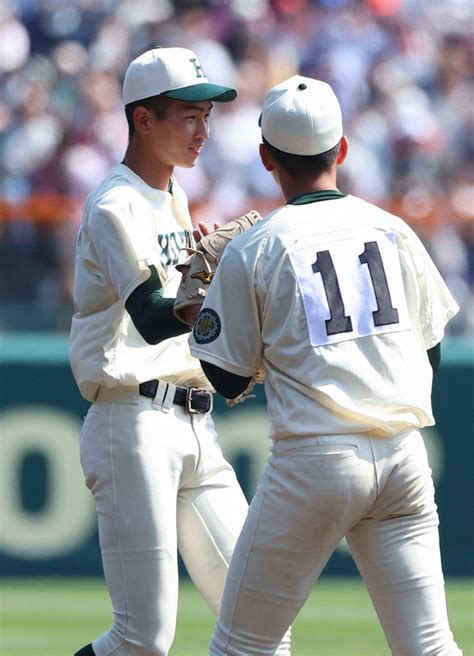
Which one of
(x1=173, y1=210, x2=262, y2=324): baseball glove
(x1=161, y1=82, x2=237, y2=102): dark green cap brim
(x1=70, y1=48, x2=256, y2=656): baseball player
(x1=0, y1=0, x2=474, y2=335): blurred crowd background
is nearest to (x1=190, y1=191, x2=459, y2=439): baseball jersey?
(x1=173, y1=210, x2=262, y2=324): baseball glove

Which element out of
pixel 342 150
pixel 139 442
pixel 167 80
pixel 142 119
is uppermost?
pixel 167 80

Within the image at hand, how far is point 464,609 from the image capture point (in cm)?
761

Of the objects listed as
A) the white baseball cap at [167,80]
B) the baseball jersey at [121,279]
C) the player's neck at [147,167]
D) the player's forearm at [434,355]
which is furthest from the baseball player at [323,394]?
the player's neck at [147,167]

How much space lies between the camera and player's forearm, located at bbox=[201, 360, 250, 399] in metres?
3.66

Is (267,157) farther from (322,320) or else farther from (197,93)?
(197,93)

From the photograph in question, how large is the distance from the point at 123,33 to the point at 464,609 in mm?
5846

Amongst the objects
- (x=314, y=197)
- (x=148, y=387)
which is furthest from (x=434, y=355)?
(x=148, y=387)

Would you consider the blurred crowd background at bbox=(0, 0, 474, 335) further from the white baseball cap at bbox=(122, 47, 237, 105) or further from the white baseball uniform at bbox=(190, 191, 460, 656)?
the white baseball uniform at bbox=(190, 191, 460, 656)

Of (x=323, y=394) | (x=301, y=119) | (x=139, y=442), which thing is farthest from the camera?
(x=139, y=442)

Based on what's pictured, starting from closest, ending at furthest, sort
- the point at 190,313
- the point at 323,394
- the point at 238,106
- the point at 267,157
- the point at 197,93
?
1. the point at 323,394
2. the point at 267,157
3. the point at 190,313
4. the point at 197,93
5. the point at 238,106

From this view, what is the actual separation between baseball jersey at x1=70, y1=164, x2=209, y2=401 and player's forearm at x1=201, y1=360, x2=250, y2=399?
1.79 feet

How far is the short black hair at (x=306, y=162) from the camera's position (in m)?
3.71

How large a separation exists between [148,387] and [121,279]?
387 mm

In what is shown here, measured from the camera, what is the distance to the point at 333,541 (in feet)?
11.8
